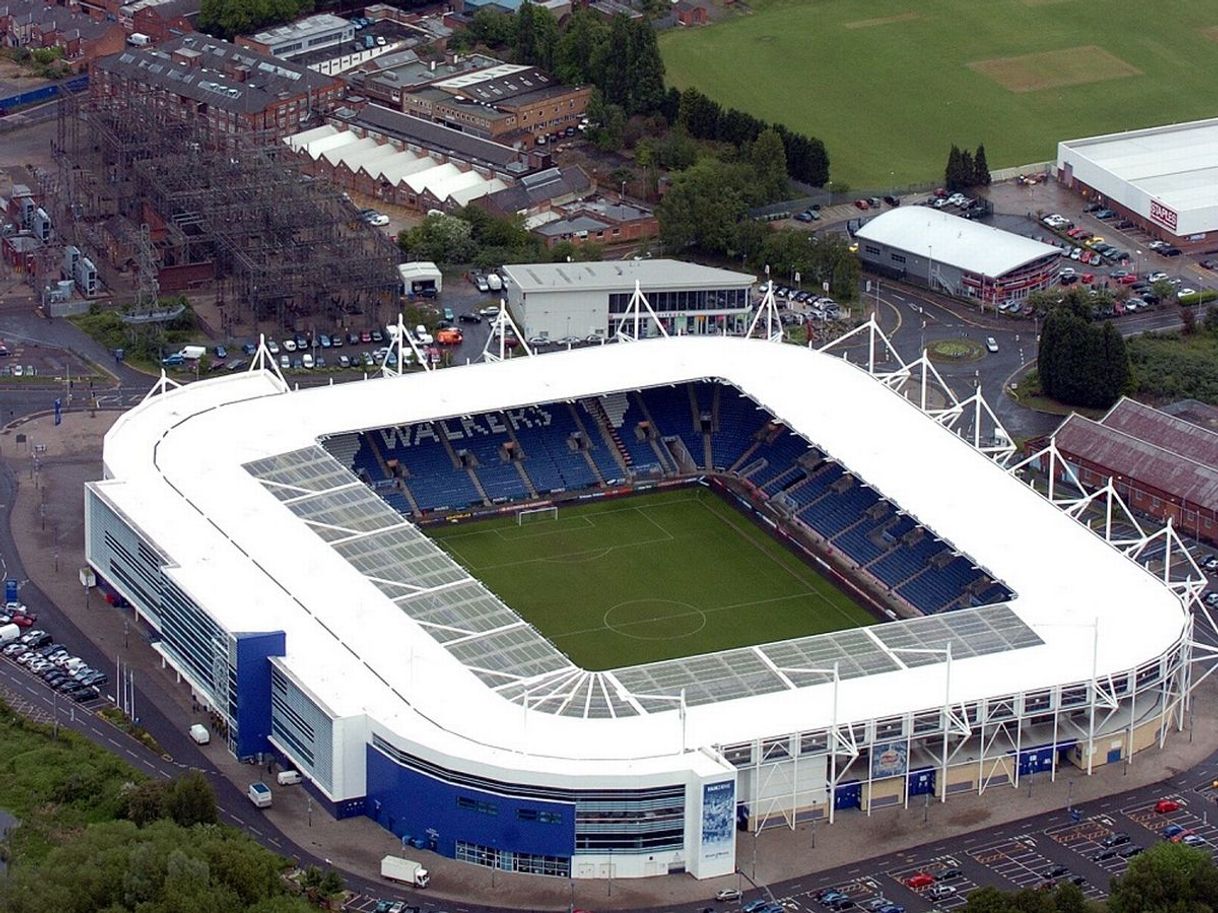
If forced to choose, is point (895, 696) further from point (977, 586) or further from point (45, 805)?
point (45, 805)

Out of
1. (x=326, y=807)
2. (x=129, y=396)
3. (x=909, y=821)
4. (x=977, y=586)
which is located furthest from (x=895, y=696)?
(x=129, y=396)

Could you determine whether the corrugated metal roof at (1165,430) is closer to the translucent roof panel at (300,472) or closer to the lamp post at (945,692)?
the lamp post at (945,692)

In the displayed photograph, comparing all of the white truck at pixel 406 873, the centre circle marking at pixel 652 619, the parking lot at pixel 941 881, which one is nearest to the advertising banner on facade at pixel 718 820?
the parking lot at pixel 941 881

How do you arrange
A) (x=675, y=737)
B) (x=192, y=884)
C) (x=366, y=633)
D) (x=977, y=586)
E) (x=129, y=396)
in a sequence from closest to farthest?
1. (x=192, y=884)
2. (x=675, y=737)
3. (x=366, y=633)
4. (x=977, y=586)
5. (x=129, y=396)

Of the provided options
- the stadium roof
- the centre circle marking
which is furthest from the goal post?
the centre circle marking

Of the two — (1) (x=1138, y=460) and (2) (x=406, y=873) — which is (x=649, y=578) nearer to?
(1) (x=1138, y=460)

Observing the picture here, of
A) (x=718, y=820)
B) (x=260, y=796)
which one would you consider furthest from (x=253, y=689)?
(x=718, y=820)

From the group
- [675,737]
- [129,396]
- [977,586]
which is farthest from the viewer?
[129,396]
